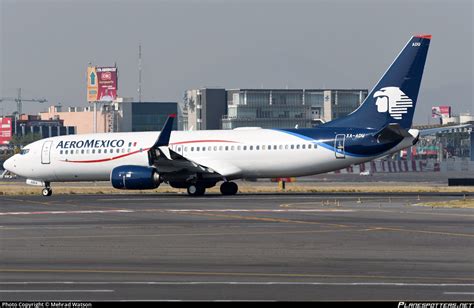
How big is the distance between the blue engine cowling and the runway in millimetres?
9637

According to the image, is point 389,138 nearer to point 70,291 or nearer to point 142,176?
point 142,176

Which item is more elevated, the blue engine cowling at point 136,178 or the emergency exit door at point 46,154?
the emergency exit door at point 46,154

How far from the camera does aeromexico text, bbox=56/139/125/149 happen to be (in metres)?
55.5

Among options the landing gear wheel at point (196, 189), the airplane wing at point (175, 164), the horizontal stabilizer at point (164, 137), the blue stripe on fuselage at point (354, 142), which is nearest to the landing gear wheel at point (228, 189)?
the airplane wing at point (175, 164)

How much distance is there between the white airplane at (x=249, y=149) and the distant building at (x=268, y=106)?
114935 millimetres

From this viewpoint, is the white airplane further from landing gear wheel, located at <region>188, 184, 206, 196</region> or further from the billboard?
the billboard

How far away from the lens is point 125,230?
99.8 ft

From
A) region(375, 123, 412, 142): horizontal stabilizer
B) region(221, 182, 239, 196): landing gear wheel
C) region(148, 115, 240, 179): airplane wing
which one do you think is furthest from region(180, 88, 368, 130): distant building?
region(375, 123, 412, 142): horizontal stabilizer

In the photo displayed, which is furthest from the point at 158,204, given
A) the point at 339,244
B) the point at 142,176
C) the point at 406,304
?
the point at 406,304

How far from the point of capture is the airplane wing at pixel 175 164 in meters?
50.7

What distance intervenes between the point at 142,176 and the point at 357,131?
37.7 ft

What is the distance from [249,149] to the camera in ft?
172
